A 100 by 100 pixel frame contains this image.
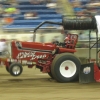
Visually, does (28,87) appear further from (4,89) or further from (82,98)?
(82,98)

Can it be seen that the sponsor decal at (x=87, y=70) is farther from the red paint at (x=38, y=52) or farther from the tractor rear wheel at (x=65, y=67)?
the red paint at (x=38, y=52)

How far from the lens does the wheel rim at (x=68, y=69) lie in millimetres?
7887

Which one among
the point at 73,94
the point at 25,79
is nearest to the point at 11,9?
the point at 25,79

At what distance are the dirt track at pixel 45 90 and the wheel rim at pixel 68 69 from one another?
322mm

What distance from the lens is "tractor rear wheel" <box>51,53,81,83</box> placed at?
7762 millimetres

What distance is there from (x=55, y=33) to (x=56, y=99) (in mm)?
5850

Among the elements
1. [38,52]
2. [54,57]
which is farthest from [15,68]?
[54,57]

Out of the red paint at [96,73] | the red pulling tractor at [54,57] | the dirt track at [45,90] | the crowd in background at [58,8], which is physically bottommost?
the dirt track at [45,90]

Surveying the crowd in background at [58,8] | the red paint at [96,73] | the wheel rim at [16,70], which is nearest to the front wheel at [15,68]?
the wheel rim at [16,70]

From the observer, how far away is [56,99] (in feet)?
18.8

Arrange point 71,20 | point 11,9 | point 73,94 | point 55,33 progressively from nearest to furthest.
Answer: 1. point 73,94
2. point 71,20
3. point 55,33
4. point 11,9

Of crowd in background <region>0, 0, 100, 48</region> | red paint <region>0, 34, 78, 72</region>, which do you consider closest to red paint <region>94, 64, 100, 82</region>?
red paint <region>0, 34, 78, 72</region>

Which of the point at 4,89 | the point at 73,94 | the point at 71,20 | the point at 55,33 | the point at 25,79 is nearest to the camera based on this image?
the point at 73,94

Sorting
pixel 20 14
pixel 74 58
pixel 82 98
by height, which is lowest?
pixel 82 98
